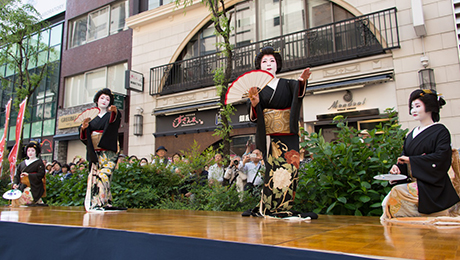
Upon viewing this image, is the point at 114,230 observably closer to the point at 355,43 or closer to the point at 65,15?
the point at 355,43

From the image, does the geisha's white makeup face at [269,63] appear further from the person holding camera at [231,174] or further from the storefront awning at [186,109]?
the storefront awning at [186,109]

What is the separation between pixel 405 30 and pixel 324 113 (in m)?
2.88

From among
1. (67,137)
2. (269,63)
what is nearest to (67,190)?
(269,63)

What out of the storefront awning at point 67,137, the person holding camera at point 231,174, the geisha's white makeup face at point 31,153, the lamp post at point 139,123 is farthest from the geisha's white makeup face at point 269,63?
the storefront awning at point 67,137

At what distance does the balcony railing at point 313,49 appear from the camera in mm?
8422

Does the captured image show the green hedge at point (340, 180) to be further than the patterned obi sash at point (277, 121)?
Yes

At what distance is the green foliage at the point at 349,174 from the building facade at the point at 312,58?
483cm

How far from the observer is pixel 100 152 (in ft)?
14.2

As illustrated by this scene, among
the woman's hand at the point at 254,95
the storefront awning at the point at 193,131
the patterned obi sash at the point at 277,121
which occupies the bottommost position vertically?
the patterned obi sash at the point at 277,121

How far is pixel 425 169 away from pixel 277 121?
A: 1272 mm

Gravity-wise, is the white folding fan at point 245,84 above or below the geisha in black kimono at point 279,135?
above

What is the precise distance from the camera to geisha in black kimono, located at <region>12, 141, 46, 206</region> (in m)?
Answer: 6.36

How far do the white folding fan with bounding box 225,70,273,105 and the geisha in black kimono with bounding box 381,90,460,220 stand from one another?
4.42ft

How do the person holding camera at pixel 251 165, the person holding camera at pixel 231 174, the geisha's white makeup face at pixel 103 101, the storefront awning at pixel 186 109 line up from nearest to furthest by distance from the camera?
the geisha's white makeup face at pixel 103 101 → the person holding camera at pixel 231 174 → the person holding camera at pixel 251 165 → the storefront awning at pixel 186 109
